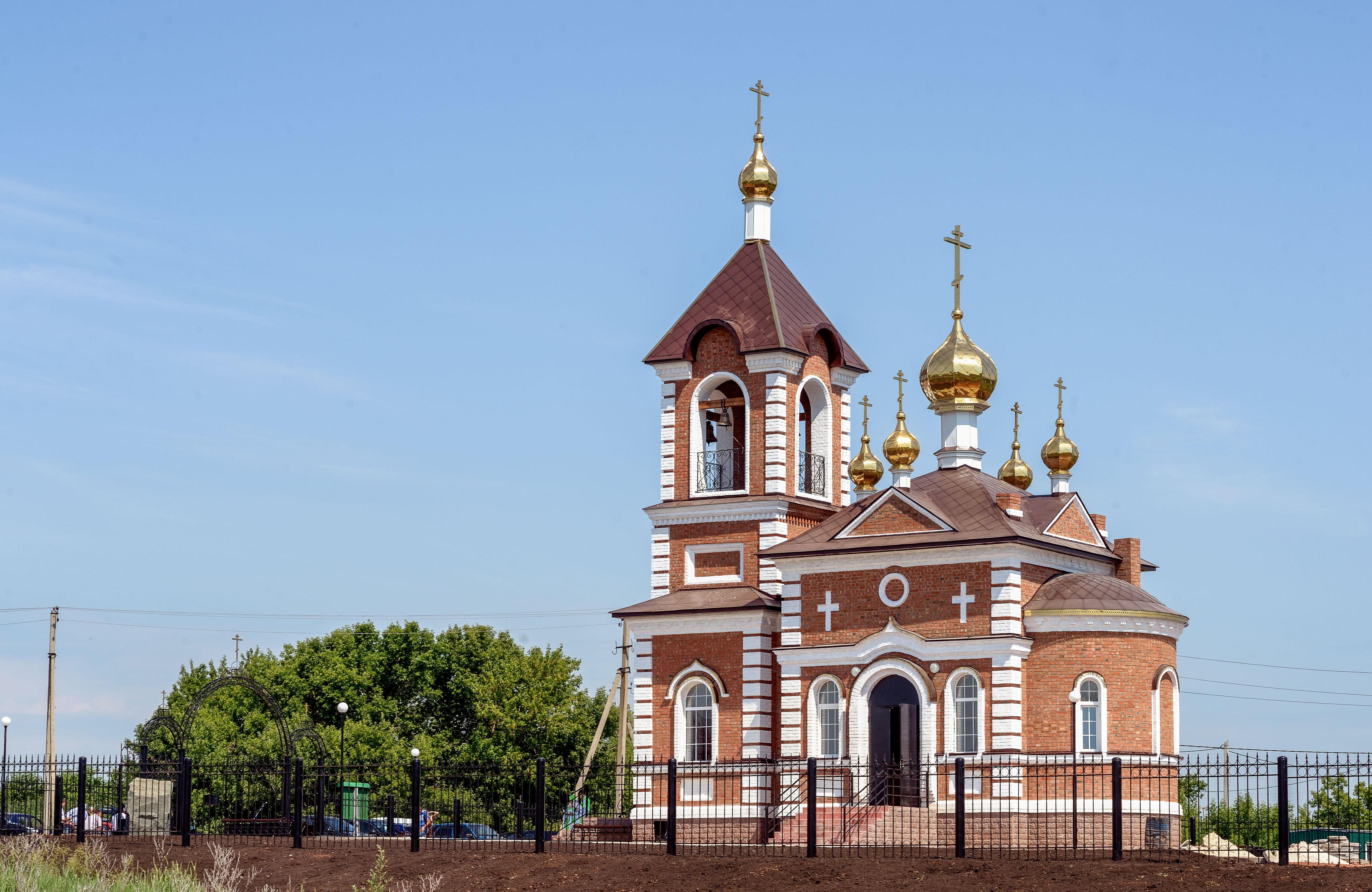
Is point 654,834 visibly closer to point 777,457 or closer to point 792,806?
point 792,806

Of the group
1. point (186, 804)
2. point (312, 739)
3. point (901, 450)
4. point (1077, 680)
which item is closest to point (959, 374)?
point (901, 450)

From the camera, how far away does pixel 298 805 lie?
2603 cm

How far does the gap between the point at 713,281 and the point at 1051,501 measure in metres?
7.67

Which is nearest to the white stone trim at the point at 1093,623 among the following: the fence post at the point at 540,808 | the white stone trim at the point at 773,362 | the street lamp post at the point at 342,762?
the white stone trim at the point at 773,362

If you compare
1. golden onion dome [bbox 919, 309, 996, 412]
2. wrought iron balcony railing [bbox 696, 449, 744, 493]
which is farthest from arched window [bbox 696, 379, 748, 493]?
golden onion dome [bbox 919, 309, 996, 412]

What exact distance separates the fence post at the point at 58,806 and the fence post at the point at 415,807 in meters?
5.09

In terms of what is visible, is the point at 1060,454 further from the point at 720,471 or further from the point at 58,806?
the point at 58,806

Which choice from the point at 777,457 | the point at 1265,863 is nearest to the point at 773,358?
the point at 777,457

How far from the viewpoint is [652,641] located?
33.8m

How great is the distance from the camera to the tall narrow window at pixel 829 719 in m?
31.4

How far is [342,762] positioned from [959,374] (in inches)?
657

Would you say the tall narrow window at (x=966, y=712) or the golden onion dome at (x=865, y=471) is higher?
the golden onion dome at (x=865, y=471)

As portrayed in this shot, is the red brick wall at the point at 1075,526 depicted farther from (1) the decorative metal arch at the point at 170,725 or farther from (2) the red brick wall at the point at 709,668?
(1) the decorative metal arch at the point at 170,725

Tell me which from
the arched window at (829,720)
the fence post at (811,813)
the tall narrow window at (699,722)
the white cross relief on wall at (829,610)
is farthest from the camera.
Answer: the tall narrow window at (699,722)
